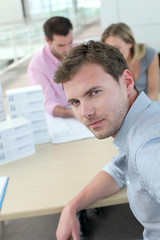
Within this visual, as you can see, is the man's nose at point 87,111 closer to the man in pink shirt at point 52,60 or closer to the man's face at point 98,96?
the man's face at point 98,96

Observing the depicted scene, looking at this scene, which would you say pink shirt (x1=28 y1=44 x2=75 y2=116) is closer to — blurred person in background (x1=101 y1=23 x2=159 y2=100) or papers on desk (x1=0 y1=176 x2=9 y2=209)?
blurred person in background (x1=101 y1=23 x2=159 y2=100)

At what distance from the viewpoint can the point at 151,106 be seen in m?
0.90

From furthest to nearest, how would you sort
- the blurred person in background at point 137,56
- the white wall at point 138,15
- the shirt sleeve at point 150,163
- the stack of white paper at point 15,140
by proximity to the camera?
the white wall at point 138,15 → the blurred person in background at point 137,56 → the stack of white paper at point 15,140 → the shirt sleeve at point 150,163

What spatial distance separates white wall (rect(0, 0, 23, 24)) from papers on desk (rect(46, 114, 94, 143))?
373cm

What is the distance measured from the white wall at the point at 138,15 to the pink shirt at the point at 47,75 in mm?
1017

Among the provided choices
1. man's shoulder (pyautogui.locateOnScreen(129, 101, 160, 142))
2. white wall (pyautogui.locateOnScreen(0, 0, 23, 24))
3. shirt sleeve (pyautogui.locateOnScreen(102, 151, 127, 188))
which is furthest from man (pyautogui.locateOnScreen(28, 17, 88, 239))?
white wall (pyautogui.locateOnScreen(0, 0, 23, 24))

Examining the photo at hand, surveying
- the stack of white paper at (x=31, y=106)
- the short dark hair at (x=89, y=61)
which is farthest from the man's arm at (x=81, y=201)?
the stack of white paper at (x=31, y=106)

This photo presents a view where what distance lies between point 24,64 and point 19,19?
85cm

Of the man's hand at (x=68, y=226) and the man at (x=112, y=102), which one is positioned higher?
the man at (x=112, y=102)

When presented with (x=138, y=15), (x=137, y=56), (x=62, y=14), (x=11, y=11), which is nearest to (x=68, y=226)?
(x=137, y=56)

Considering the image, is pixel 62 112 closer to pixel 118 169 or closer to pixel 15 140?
pixel 15 140

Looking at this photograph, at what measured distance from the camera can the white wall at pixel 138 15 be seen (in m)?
2.97

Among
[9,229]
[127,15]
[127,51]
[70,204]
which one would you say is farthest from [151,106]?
[127,15]

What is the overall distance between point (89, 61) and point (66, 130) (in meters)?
0.87
